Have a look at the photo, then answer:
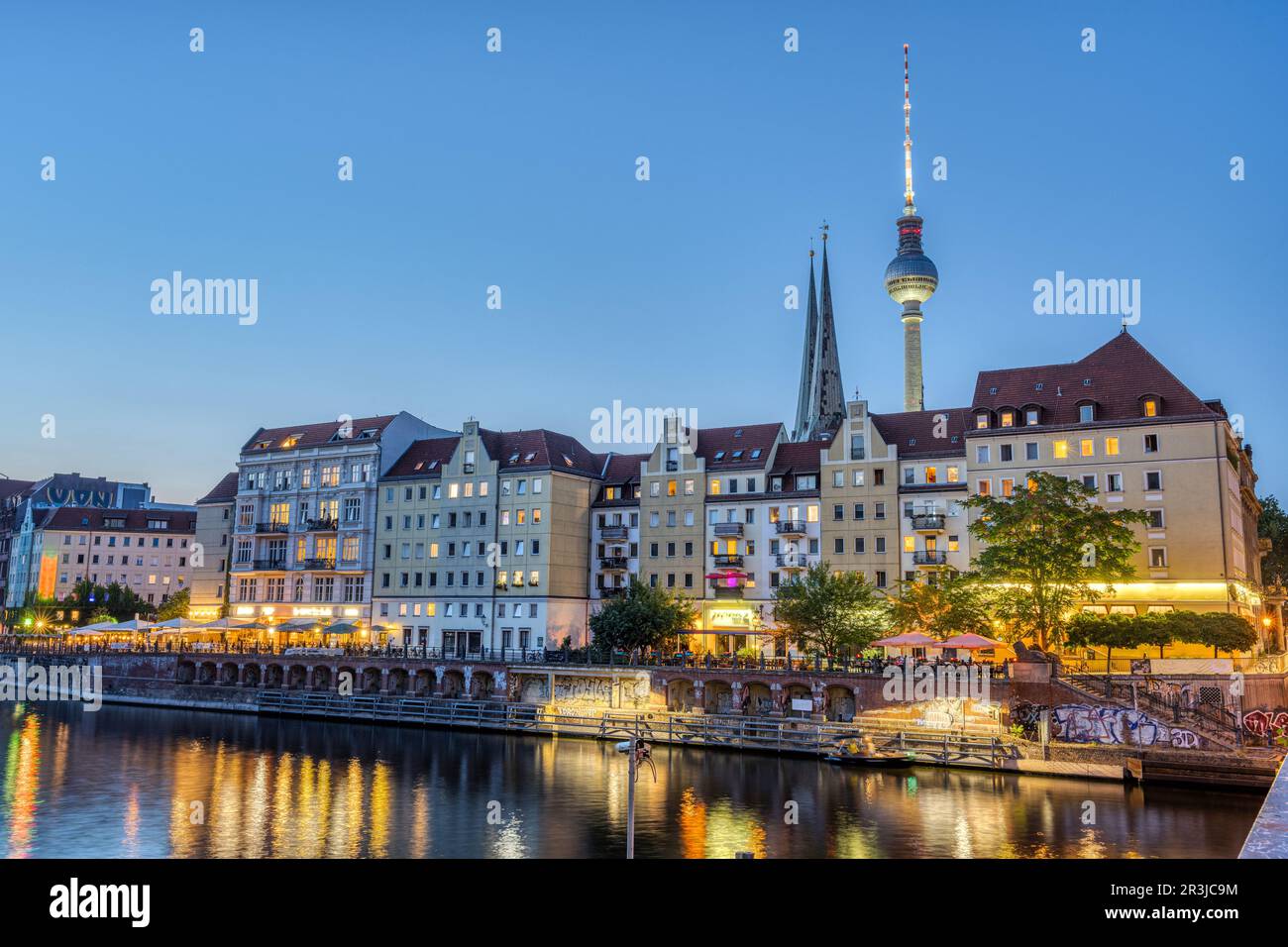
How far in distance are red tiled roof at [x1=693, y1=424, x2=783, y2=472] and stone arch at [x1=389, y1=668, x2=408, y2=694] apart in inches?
1253

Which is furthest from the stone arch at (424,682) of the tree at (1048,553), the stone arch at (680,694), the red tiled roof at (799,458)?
the tree at (1048,553)

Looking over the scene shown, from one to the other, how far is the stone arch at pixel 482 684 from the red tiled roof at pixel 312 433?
34185 millimetres

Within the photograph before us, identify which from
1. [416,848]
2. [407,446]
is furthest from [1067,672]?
[407,446]

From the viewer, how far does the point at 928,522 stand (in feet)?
269

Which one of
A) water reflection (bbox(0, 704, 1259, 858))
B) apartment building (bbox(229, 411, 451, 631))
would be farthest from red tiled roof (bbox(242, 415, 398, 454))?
water reflection (bbox(0, 704, 1259, 858))

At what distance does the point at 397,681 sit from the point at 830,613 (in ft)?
125

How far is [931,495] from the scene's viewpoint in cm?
8388

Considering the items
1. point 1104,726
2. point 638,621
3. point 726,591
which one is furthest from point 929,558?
point 1104,726

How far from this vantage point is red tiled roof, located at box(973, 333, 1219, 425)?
76.9 m

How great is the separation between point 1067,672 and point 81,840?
48.6 meters

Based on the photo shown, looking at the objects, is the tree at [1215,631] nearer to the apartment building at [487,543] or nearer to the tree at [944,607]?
the tree at [944,607]
